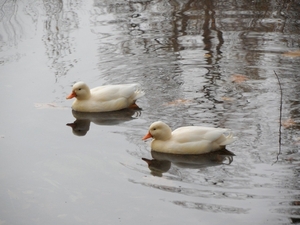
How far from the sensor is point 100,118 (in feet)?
29.3

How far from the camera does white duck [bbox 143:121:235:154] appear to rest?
24.4 ft

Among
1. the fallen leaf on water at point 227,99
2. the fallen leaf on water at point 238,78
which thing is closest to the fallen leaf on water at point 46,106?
the fallen leaf on water at point 227,99

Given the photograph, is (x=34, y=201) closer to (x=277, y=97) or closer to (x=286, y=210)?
(x=286, y=210)

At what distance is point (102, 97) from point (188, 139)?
6.94 feet

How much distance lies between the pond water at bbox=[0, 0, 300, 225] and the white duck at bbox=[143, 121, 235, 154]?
15 cm

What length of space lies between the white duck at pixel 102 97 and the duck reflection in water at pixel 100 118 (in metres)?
0.07

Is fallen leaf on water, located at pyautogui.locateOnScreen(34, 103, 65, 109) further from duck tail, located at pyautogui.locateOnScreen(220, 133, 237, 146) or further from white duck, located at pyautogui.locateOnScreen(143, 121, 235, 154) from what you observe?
duck tail, located at pyautogui.locateOnScreen(220, 133, 237, 146)

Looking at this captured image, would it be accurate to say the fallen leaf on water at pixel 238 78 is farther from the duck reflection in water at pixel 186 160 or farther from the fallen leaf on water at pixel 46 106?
the fallen leaf on water at pixel 46 106

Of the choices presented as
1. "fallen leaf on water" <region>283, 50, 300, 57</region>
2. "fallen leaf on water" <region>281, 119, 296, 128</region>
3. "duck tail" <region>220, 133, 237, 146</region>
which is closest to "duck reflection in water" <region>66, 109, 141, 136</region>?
"duck tail" <region>220, 133, 237, 146</region>

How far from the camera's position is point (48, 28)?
44.6 feet

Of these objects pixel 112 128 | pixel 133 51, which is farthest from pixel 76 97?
pixel 133 51

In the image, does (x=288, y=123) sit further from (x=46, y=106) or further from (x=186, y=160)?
(x=46, y=106)

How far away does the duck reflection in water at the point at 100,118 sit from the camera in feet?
28.3

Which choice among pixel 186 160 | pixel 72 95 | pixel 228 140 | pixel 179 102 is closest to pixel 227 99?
pixel 179 102
